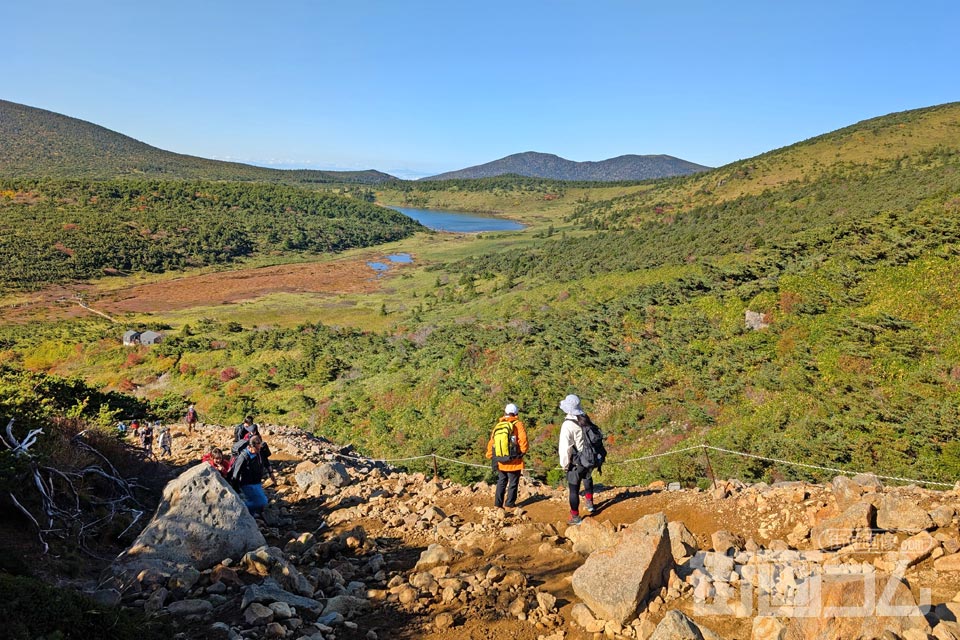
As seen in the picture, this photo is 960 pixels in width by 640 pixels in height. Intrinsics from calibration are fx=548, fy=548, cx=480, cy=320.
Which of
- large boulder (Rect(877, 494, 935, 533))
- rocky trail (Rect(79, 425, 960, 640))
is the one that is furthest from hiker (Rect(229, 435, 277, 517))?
large boulder (Rect(877, 494, 935, 533))

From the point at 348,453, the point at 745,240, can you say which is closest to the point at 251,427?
the point at 348,453

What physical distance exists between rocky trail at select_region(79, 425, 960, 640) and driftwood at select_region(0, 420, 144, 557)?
1153 millimetres

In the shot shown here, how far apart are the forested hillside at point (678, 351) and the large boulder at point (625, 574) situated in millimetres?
7006

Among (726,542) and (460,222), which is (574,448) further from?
(460,222)

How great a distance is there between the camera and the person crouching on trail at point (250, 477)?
946cm

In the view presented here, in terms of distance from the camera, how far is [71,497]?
800cm

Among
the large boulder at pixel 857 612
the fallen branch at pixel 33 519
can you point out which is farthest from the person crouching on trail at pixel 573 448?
the fallen branch at pixel 33 519

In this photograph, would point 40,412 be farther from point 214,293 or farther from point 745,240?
point 214,293

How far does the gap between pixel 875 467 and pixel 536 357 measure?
46.2ft

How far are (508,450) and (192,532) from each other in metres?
4.60

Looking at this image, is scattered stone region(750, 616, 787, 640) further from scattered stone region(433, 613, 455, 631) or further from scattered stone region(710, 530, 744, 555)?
scattered stone region(433, 613, 455, 631)

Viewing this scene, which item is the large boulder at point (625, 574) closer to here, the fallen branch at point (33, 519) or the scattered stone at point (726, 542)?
the scattered stone at point (726, 542)

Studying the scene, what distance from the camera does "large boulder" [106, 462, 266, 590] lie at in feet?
21.6

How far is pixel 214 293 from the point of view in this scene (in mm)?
67750
